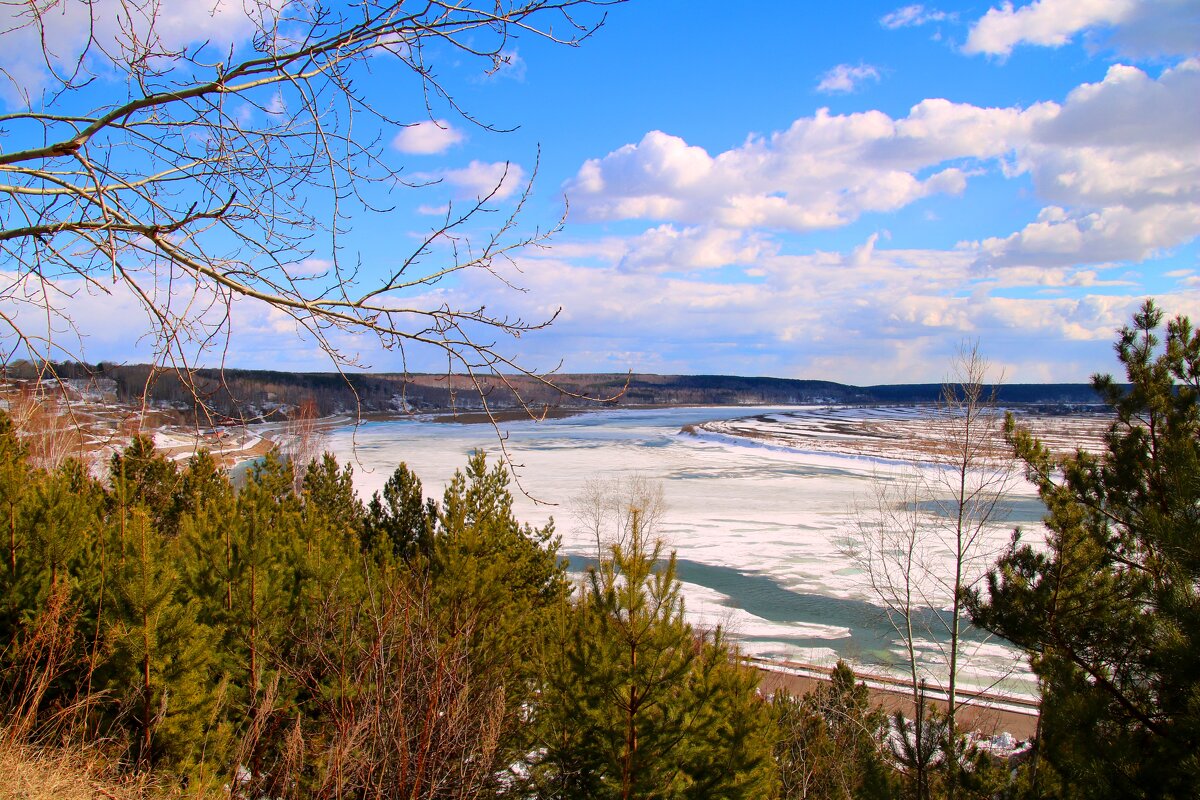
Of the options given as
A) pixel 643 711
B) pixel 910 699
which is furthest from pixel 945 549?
pixel 643 711

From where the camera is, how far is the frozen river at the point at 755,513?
17.8 metres

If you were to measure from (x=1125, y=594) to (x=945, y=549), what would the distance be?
821 inches

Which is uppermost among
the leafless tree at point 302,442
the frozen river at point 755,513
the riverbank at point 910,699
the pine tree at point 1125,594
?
the pine tree at point 1125,594

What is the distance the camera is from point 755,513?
31.6 meters

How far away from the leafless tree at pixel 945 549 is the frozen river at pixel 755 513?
25.9 inches

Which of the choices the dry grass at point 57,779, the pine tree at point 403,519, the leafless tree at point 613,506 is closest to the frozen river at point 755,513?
the leafless tree at point 613,506

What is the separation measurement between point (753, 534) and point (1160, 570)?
22.9 meters

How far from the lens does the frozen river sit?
58.4ft

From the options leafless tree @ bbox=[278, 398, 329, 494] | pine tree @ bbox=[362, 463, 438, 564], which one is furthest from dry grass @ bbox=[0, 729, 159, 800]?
leafless tree @ bbox=[278, 398, 329, 494]

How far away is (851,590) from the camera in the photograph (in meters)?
21.3

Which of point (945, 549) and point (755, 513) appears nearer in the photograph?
point (945, 549)

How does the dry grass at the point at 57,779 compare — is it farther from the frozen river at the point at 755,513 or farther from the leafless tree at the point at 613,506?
the leafless tree at the point at 613,506

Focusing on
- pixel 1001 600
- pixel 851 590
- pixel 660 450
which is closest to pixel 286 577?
pixel 1001 600

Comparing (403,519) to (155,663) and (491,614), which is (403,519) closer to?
(491,614)
